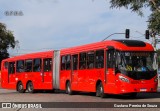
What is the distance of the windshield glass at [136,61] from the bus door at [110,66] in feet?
1.39

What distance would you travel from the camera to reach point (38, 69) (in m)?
31.2

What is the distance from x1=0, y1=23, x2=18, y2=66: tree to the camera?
86.4 meters

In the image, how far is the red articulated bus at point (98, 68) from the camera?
69.1 ft

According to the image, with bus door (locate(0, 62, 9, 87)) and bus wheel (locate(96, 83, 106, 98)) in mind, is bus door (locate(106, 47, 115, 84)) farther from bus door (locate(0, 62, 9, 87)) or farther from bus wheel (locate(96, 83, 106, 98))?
bus door (locate(0, 62, 9, 87))

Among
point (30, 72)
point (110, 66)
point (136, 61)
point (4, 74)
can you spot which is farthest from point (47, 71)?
point (136, 61)

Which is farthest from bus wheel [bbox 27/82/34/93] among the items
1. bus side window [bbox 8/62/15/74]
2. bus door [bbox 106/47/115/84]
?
bus door [bbox 106/47/115/84]

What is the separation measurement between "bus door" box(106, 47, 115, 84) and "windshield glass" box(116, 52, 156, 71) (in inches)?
16.7

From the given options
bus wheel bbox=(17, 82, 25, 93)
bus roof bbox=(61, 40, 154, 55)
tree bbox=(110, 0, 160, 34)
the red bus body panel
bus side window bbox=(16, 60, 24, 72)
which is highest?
tree bbox=(110, 0, 160, 34)

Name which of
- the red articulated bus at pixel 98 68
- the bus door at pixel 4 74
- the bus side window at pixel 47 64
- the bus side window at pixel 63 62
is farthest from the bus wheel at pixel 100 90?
the bus door at pixel 4 74

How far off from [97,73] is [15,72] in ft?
41.1

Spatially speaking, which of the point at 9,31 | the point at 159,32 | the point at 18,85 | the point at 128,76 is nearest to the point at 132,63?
the point at 128,76

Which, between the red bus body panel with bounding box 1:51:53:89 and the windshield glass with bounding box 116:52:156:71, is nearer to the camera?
the windshield glass with bounding box 116:52:156:71

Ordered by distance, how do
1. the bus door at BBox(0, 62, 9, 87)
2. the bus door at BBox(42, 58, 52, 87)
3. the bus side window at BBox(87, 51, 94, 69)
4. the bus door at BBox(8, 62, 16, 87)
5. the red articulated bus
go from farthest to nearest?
the bus door at BBox(0, 62, 9, 87) < the bus door at BBox(8, 62, 16, 87) < the bus door at BBox(42, 58, 52, 87) < the bus side window at BBox(87, 51, 94, 69) < the red articulated bus

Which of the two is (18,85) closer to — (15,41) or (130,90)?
(130,90)
